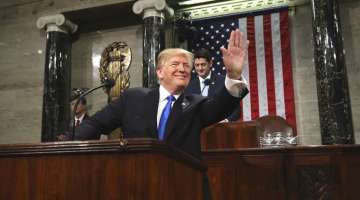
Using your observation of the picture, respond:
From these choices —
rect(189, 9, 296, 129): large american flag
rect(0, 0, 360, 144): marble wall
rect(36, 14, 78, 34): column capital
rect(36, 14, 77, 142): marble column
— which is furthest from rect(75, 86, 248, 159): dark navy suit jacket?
rect(36, 14, 78, 34): column capital

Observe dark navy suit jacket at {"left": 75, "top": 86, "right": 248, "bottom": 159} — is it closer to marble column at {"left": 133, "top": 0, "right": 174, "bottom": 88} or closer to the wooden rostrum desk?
the wooden rostrum desk

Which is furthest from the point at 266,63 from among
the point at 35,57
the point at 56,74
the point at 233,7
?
the point at 35,57

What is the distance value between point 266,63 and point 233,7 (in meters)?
1.28

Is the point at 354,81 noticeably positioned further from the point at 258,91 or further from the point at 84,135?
the point at 84,135

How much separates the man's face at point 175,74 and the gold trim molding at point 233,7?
527 cm

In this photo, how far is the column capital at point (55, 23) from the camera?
8508mm

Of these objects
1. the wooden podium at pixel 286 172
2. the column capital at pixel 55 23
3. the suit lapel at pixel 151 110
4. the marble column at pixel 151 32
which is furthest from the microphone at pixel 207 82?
the column capital at pixel 55 23

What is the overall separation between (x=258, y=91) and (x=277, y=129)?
77.7 inches

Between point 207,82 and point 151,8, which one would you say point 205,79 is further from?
point 151,8

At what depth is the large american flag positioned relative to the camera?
7305 millimetres

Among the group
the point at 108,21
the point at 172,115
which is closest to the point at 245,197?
the point at 172,115

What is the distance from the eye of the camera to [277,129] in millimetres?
5520

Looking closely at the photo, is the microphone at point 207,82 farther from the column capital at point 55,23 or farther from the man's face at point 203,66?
the column capital at point 55,23

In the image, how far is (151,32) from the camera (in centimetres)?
760
